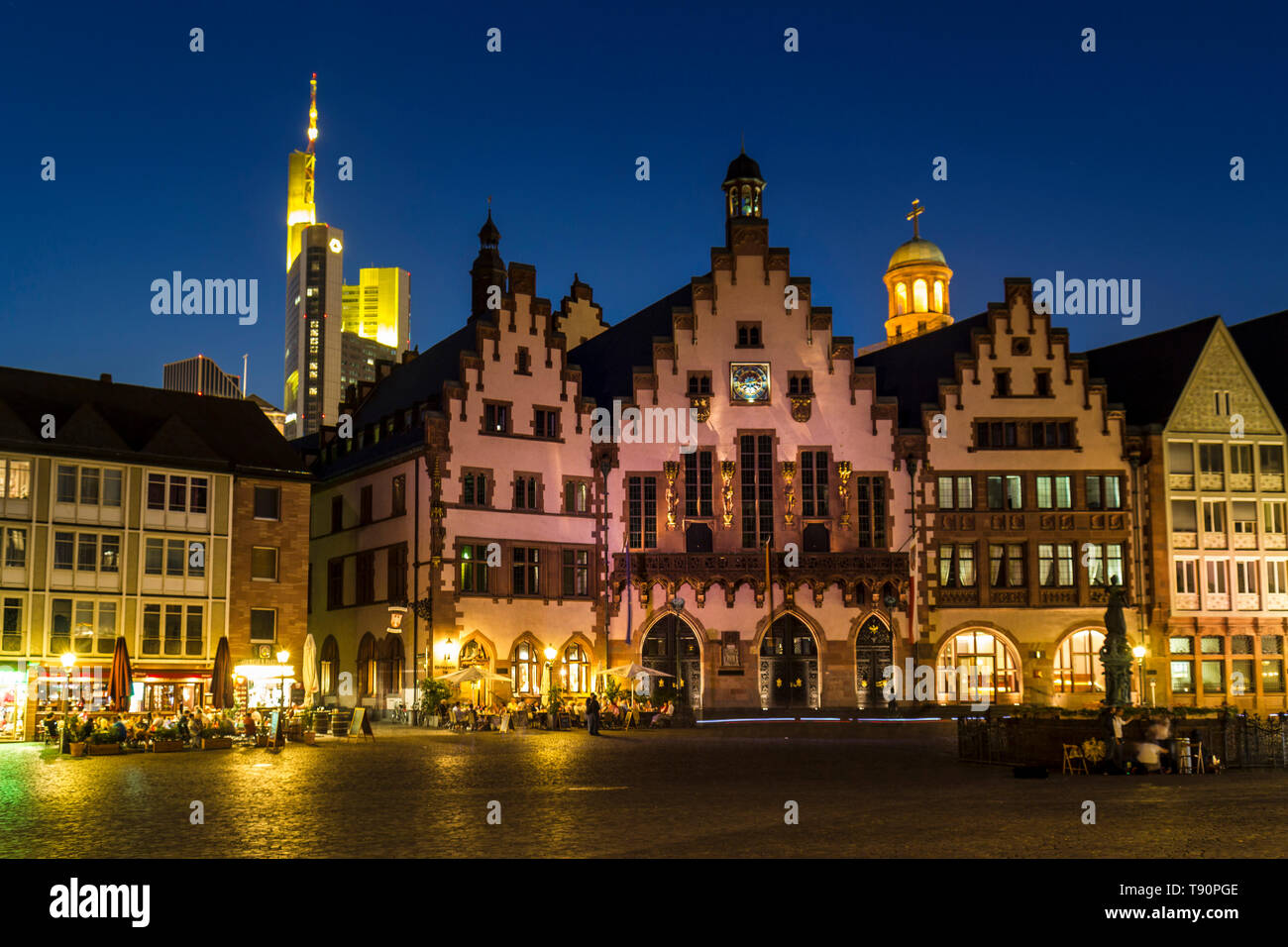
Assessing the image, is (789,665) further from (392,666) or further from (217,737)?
(217,737)

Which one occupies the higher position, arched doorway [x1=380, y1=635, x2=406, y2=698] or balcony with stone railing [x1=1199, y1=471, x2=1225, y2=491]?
balcony with stone railing [x1=1199, y1=471, x2=1225, y2=491]

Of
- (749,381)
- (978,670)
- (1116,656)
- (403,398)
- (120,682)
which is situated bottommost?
(978,670)

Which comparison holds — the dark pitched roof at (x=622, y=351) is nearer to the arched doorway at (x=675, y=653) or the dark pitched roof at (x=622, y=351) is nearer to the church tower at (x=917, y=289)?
the arched doorway at (x=675, y=653)

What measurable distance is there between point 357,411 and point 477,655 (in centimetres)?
2691

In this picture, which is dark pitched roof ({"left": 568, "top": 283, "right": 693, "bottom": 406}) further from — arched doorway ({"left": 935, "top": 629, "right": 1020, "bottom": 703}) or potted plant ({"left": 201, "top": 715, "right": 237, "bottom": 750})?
potted plant ({"left": 201, "top": 715, "right": 237, "bottom": 750})

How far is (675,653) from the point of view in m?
63.7

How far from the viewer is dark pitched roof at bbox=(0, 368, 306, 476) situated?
5581 centimetres

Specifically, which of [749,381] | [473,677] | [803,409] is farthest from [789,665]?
[473,677]

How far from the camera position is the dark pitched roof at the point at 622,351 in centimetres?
6956

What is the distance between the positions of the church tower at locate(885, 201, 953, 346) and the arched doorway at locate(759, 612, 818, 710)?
4707 cm

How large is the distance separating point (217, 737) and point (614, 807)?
23.9 meters

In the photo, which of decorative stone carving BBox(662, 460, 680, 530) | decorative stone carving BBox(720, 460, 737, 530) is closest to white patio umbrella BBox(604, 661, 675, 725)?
decorative stone carving BBox(662, 460, 680, 530)
